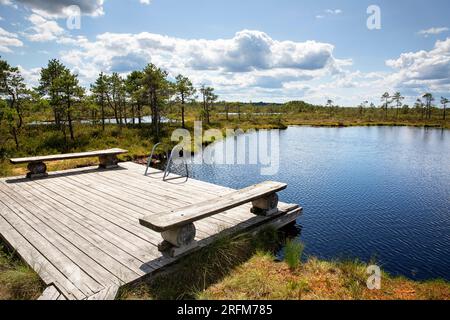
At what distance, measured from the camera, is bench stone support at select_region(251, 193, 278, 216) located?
7465 mm

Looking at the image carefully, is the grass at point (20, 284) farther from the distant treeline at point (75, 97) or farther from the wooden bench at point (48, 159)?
the distant treeline at point (75, 97)

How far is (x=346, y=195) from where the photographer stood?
1304 cm

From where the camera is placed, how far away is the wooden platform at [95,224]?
4617mm

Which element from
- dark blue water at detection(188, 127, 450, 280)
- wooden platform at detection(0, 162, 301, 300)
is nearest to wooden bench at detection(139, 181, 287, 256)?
wooden platform at detection(0, 162, 301, 300)

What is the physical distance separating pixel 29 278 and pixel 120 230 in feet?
6.46

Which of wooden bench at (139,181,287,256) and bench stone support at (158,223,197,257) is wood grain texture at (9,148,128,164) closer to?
wooden bench at (139,181,287,256)

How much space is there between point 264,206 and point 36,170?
8.96 m

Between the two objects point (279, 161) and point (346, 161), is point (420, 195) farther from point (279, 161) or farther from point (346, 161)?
point (279, 161)

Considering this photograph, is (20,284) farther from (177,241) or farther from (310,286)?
(310,286)

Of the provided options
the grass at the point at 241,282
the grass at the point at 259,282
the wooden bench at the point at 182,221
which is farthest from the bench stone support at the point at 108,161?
the grass at the point at 259,282

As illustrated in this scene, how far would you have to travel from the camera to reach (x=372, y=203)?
11992mm

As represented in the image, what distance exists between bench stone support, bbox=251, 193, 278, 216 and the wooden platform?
18 centimetres

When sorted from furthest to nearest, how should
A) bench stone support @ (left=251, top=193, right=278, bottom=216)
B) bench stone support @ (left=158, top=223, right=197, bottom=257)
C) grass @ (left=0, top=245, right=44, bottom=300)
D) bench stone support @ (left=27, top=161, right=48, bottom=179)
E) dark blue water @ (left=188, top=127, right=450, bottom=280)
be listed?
bench stone support @ (left=27, top=161, right=48, bottom=179) < dark blue water @ (left=188, top=127, right=450, bottom=280) < bench stone support @ (left=251, top=193, right=278, bottom=216) < bench stone support @ (left=158, top=223, right=197, bottom=257) < grass @ (left=0, top=245, right=44, bottom=300)
